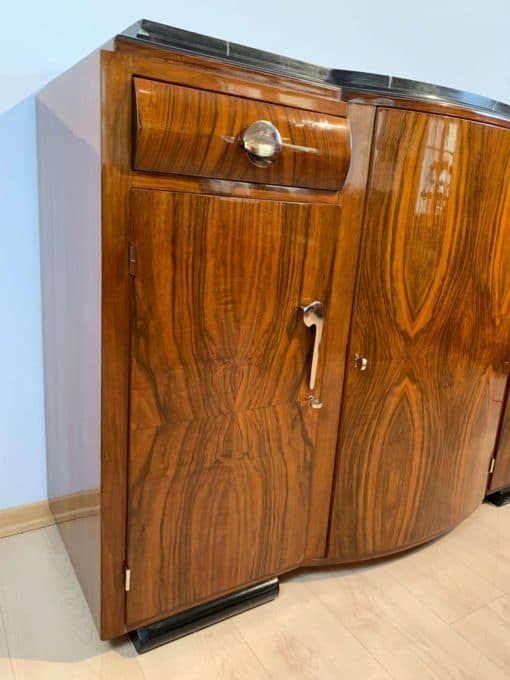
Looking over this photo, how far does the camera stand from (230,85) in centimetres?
94

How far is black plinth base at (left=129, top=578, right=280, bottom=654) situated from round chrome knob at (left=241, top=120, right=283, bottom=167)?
101 centimetres

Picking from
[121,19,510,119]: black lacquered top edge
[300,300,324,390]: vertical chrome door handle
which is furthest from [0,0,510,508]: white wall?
[300,300,324,390]: vertical chrome door handle

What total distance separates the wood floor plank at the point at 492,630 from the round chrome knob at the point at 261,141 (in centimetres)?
119

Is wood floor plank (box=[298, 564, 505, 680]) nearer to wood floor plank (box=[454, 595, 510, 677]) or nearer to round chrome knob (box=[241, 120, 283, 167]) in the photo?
wood floor plank (box=[454, 595, 510, 677])

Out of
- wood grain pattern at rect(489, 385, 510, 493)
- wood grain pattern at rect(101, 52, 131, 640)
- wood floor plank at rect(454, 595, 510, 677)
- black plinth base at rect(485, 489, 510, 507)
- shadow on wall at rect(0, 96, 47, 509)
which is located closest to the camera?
wood grain pattern at rect(101, 52, 131, 640)

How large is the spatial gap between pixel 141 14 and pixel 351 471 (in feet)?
4.22

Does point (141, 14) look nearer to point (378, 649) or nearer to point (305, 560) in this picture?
point (305, 560)

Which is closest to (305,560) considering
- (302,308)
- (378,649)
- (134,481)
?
(378,649)

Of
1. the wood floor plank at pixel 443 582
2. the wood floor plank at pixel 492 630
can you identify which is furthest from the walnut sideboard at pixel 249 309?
the wood floor plank at pixel 492 630

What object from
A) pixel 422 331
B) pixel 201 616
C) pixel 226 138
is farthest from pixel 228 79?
pixel 201 616

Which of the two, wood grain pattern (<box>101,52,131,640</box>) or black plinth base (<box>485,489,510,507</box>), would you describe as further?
black plinth base (<box>485,489,510,507</box>)

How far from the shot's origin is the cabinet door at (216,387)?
98 centimetres

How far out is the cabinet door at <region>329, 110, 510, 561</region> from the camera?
1.17m

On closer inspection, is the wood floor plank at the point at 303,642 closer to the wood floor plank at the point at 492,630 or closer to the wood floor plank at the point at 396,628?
the wood floor plank at the point at 396,628
